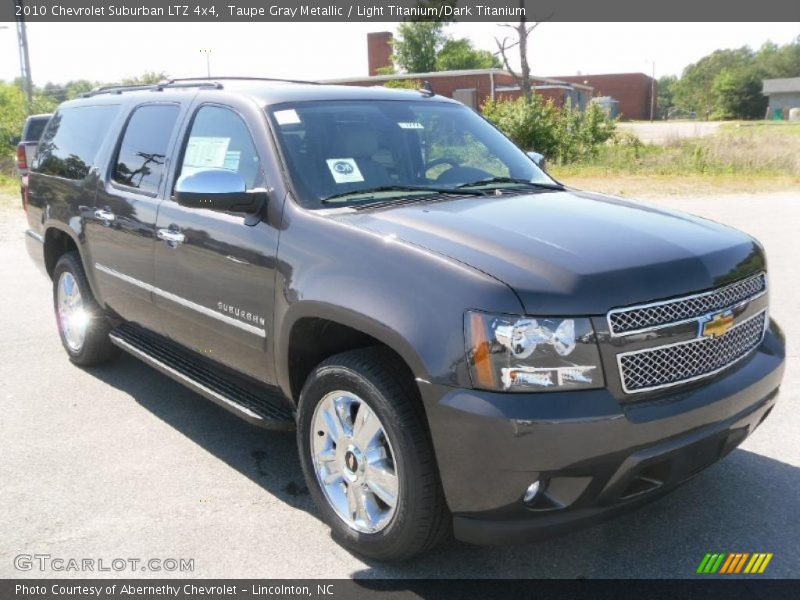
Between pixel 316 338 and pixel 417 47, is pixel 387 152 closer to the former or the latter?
pixel 316 338

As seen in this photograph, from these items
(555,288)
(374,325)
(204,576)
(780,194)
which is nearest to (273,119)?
(374,325)

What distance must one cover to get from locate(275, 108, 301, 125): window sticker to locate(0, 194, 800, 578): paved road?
1.79 m

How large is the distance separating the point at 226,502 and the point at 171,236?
4.73 ft

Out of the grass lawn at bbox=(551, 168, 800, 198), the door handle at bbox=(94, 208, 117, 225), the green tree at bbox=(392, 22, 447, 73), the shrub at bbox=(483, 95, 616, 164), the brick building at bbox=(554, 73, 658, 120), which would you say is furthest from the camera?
the brick building at bbox=(554, 73, 658, 120)

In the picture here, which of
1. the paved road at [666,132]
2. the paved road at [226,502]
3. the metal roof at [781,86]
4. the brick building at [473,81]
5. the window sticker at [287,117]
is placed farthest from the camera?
the metal roof at [781,86]

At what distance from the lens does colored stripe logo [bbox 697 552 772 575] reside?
10.4ft

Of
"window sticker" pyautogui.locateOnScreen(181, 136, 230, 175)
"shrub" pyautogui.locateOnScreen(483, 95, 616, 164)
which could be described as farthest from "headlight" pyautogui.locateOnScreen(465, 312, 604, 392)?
"shrub" pyautogui.locateOnScreen(483, 95, 616, 164)

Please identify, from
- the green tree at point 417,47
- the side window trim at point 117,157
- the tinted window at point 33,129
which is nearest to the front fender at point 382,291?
the side window trim at point 117,157

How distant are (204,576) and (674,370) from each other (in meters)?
2.01

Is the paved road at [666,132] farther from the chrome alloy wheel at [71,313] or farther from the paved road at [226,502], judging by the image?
the paved road at [226,502]

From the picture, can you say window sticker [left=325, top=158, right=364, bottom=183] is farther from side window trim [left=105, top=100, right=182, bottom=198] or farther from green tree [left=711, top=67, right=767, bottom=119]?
green tree [left=711, top=67, right=767, bottom=119]

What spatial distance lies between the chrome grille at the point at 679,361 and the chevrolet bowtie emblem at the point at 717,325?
0.02 metres

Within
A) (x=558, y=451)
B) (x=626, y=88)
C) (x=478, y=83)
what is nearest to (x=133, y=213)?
(x=558, y=451)

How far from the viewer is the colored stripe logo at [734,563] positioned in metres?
3.18
